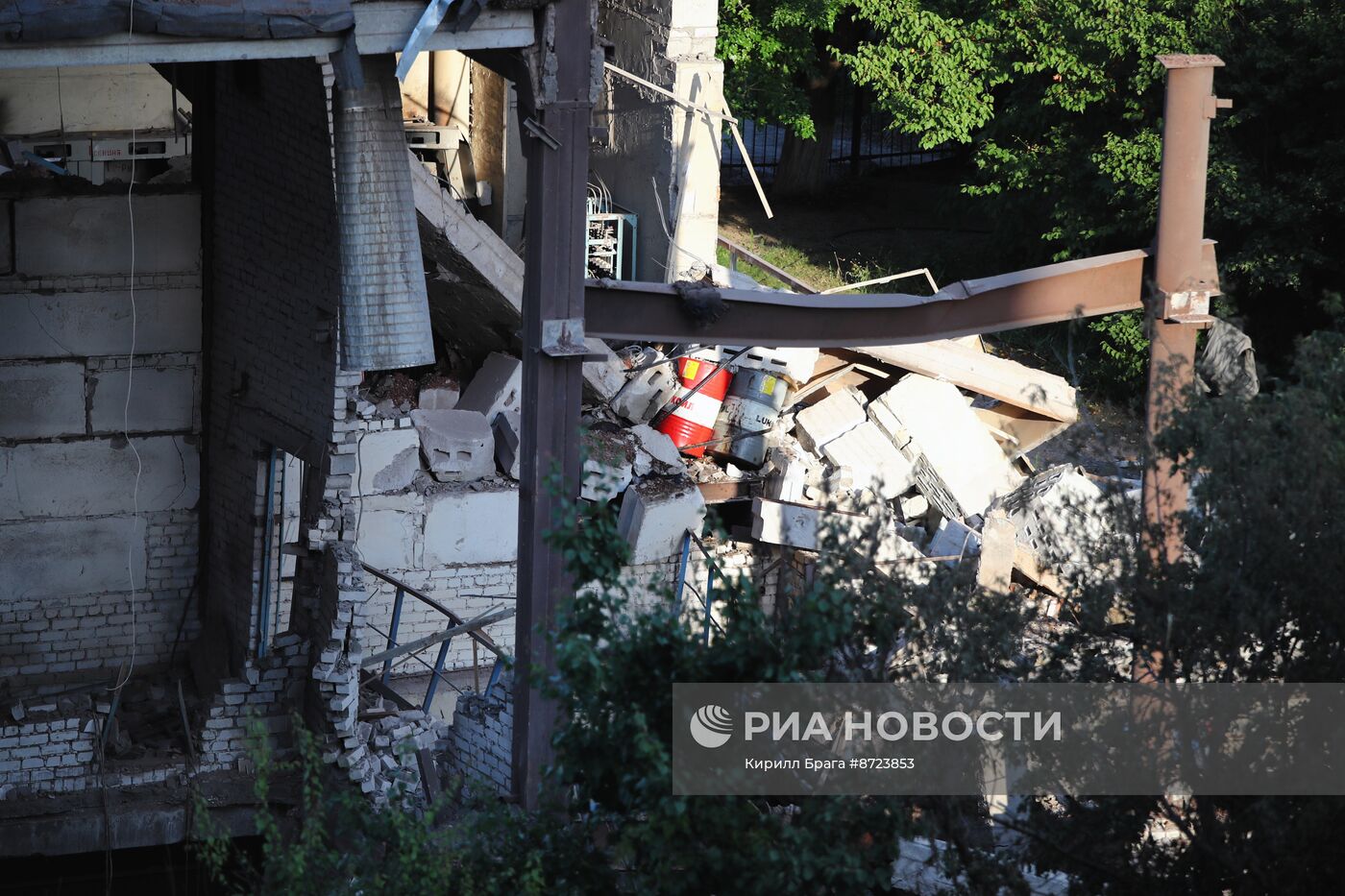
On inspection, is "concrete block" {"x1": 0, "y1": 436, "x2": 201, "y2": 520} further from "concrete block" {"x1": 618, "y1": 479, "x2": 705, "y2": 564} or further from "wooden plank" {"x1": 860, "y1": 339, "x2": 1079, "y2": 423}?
"wooden plank" {"x1": 860, "y1": 339, "x2": 1079, "y2": 423}

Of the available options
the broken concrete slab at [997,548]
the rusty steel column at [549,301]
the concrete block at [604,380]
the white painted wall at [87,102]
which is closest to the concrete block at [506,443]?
the concrete block at [604,380]

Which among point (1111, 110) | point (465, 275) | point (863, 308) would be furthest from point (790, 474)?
point (1111, 110)

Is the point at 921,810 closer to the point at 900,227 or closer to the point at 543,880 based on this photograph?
the point at 543,880

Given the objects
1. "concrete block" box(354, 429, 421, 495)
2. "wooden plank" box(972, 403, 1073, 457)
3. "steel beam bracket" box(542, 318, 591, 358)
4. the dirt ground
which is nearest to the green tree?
"steel beam bracket" box(542, 318, 591, 358)

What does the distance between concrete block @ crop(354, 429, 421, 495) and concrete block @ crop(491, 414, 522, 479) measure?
0.77 m

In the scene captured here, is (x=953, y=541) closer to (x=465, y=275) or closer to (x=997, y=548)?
(x=997, y=548)

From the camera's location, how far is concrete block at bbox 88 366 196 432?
35.9 ft

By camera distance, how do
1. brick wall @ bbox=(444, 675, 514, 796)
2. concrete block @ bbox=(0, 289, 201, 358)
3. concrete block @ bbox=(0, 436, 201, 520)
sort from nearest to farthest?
brick wall @ bbox=(444, 675, 514, 796), concrete block @ bbox=(0, 289, 201, 358), concrete block @ bbox=(0, 436, 201, 520)

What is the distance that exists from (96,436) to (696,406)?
521 cm

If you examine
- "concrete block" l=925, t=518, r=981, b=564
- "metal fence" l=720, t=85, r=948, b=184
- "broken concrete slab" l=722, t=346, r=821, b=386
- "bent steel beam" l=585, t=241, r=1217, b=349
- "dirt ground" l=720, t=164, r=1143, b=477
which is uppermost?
"metal fence" l=720, t=85, r=948, b=184

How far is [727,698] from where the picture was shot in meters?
5.35

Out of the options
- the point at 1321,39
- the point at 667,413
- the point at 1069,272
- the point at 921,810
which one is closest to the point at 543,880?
the point at 921,810

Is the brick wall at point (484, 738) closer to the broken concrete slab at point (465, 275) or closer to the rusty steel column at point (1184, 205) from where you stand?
the rusty steel column at point (1184, 205)

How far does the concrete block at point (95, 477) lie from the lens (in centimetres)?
1092
